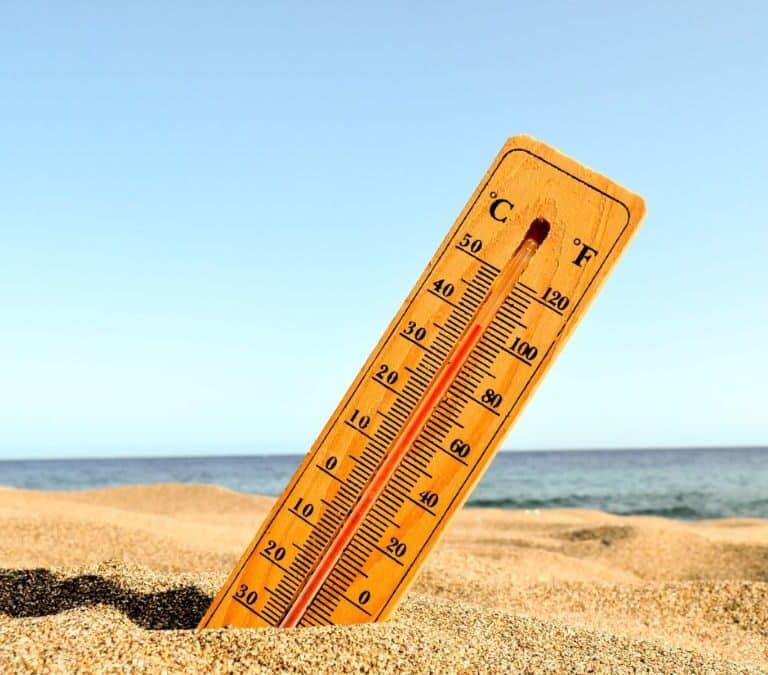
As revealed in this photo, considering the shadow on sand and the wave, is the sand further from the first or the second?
the wave

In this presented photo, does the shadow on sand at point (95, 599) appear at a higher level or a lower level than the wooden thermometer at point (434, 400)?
lower

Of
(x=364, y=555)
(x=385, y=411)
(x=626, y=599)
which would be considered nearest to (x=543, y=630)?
(x=364, y=555)

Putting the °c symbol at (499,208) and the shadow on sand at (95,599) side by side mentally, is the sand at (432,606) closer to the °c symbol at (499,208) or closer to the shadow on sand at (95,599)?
the shadow on sand at (95,599)

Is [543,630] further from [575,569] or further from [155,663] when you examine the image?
[575,569]

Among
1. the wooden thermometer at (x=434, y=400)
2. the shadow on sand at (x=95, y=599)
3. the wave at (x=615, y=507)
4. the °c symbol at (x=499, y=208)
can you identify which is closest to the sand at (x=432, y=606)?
the shadow on sand at (x=95, y=599)

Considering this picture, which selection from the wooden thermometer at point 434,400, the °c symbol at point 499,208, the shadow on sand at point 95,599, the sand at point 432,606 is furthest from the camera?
the shadow on sand at point 95,599

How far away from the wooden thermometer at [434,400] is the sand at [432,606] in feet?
0.52

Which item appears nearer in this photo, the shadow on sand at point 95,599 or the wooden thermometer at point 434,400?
the wooden thermometer at point 434,400

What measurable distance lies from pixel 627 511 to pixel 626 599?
1839 centimetres

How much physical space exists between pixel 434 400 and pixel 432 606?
1.13 m

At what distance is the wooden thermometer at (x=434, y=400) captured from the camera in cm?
207

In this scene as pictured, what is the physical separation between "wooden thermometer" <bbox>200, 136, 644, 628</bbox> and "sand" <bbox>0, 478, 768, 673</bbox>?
0.52 ft

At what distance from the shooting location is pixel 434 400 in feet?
6.95

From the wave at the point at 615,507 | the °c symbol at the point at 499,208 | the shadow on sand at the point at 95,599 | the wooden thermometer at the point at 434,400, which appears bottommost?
the wave at the point at 615,507
